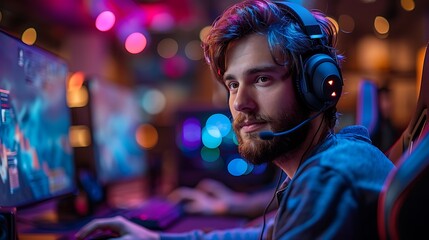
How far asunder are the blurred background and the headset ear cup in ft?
2.66

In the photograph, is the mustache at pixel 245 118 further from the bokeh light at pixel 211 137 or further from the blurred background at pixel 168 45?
the bokeh light at pixel 211 137

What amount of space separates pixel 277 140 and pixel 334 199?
0.26 metres

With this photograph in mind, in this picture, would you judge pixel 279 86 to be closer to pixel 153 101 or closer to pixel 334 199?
pixel 334 199

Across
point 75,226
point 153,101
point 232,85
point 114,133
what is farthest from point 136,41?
point 153,101

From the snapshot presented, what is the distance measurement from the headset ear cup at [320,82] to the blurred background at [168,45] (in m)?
0.81

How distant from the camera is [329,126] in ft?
3.25

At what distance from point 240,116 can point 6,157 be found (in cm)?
56

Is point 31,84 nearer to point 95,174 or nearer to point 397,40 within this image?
→ point 95,174

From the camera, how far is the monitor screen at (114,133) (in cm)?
192

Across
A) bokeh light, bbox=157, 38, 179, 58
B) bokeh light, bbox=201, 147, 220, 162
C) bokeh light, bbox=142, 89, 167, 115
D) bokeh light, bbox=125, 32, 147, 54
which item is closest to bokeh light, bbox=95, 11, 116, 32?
bokeh light, bbox=125, 32, 147, 54

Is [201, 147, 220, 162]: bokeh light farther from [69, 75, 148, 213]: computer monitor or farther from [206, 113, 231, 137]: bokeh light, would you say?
[69, 75, 148, 213]: computer monitor

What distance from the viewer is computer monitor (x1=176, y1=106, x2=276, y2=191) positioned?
2309mm

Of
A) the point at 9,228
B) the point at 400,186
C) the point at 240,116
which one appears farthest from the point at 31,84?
the point at 400,186

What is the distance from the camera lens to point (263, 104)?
0.94 metres
